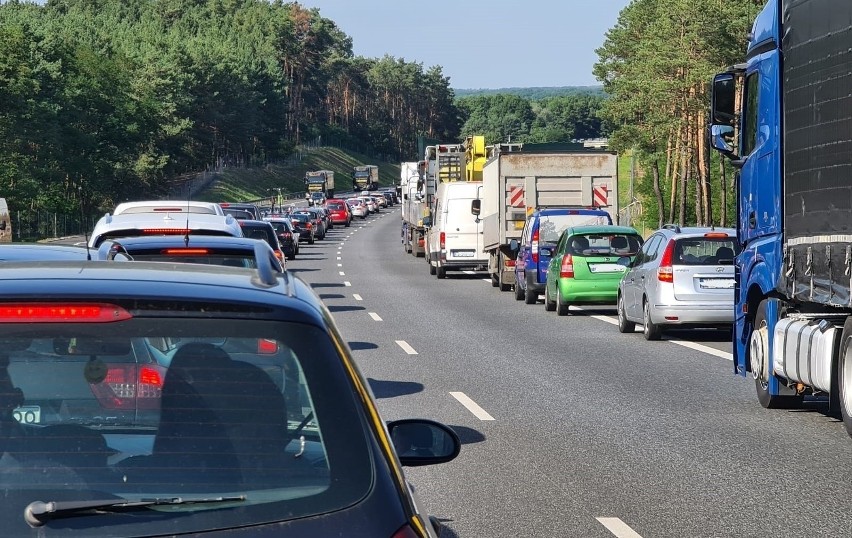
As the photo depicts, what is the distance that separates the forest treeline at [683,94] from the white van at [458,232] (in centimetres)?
2846

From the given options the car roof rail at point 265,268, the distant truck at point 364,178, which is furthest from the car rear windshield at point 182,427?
the distant truck at point 364,178

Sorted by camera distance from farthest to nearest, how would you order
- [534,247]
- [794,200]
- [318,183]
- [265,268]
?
[318,183], [534,247], [794,200], [265,268]

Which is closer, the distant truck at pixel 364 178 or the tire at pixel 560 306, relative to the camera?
the tire at pixel 560 306

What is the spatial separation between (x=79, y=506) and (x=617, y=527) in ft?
17.0

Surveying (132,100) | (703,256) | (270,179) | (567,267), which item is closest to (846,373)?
(703,256)

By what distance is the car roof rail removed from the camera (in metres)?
3.83

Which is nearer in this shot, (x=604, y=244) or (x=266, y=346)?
(x=266, y=346)

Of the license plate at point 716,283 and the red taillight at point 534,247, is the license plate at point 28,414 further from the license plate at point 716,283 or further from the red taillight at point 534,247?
the red taillight at point 534,247

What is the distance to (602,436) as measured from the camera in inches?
452

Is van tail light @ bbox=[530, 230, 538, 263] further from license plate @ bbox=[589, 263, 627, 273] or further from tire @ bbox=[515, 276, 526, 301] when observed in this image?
license plate @ bbox=[589, 263, 627, 273]

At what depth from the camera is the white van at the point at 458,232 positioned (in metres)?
39.7

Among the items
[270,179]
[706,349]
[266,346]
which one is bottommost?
[706,349]

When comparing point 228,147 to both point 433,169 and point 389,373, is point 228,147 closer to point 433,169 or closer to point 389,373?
point 433,169

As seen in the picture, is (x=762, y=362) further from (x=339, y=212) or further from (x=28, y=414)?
(x=339, y=212)
